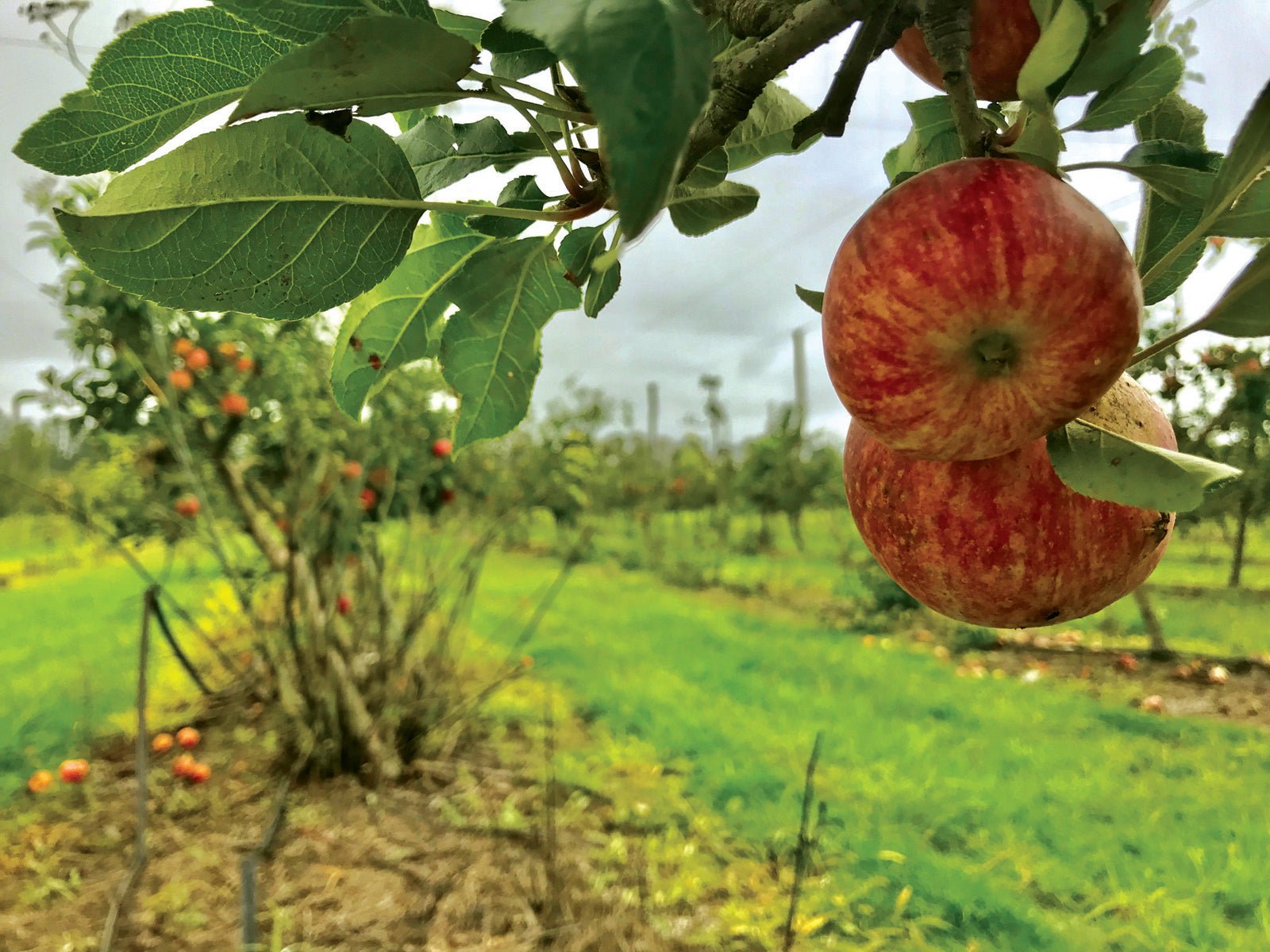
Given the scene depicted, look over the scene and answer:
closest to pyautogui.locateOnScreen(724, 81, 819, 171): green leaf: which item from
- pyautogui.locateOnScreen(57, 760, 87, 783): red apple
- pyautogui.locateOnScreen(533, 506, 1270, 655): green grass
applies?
pyautogui.locateOnScreen(57, 760, 87, 783): red apple

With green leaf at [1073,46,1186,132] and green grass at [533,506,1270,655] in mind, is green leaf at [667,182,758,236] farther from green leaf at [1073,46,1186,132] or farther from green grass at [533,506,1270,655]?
green grass at [533,506,1270,655]

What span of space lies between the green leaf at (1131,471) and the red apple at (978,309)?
0.01m

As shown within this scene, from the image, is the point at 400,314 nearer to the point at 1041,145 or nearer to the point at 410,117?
the point at 410,117

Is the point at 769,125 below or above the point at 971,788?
above

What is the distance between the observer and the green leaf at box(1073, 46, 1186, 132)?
256mm

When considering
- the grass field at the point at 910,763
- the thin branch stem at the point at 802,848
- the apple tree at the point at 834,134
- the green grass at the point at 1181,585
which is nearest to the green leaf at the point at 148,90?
the apple tree at the point at 834,134

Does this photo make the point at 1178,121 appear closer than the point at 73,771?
Yes

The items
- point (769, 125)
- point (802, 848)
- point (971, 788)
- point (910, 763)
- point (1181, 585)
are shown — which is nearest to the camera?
point (769, 125)

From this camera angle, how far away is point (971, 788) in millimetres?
2051

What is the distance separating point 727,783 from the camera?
7.16ft

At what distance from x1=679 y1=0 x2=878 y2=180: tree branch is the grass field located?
5.26 ft

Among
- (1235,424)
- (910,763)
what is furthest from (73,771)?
(1235,424)

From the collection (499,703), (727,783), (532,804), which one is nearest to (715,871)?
(727,783)

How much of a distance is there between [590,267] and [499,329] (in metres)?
0.06
